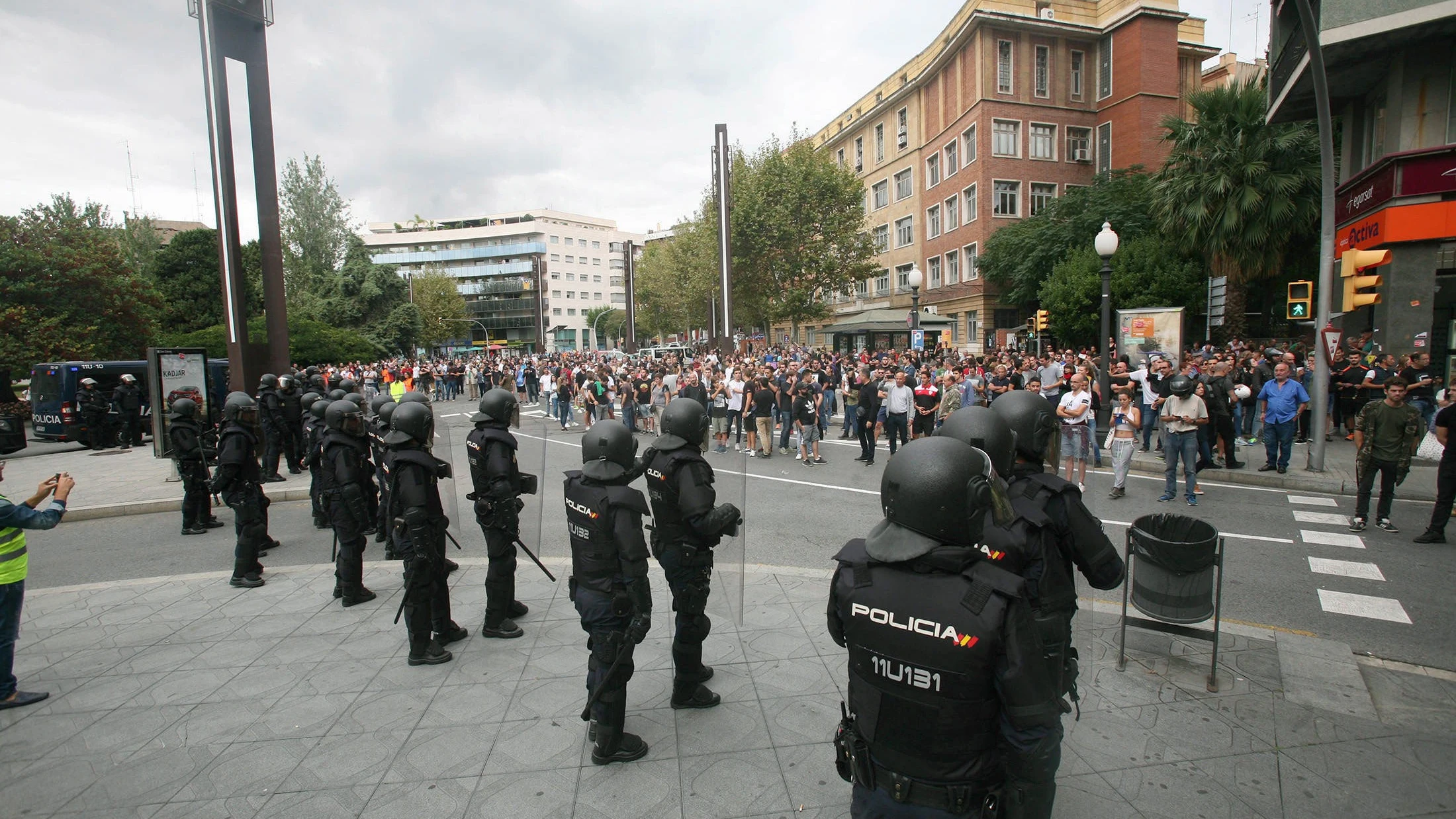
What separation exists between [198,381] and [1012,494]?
46.0 ft

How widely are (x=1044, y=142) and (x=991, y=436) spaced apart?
1502 inches

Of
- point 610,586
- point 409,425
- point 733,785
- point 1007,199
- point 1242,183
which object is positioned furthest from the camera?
point 1007,199

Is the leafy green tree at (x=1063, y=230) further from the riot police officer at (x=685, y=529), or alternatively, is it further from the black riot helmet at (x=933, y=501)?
the black riot helmet at (x=933, y=501)

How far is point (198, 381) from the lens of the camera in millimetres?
12234

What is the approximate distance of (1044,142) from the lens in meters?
35.3

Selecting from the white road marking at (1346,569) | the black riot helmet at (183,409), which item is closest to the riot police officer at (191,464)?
the black riot helmet at (183,409)

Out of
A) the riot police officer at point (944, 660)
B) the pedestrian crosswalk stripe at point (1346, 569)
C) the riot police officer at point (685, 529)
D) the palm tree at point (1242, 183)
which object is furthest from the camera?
the palm tree at point (1242, 183)

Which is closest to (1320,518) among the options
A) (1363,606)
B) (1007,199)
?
(1363,606)

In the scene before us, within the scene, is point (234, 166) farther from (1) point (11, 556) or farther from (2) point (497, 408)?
(2) point (497, 408)

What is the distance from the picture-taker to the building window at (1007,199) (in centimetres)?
3472

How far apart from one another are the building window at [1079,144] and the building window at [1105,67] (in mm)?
1846

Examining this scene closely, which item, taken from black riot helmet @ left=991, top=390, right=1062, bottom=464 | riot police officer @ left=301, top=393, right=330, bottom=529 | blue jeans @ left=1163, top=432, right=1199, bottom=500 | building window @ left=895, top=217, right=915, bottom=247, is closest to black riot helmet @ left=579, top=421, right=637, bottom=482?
black riot helmet @ left=991, top=390, right=1062, bottom=464

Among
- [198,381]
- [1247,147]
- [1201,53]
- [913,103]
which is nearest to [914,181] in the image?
[913,103]

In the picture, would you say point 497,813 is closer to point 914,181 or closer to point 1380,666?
point 1380,666
